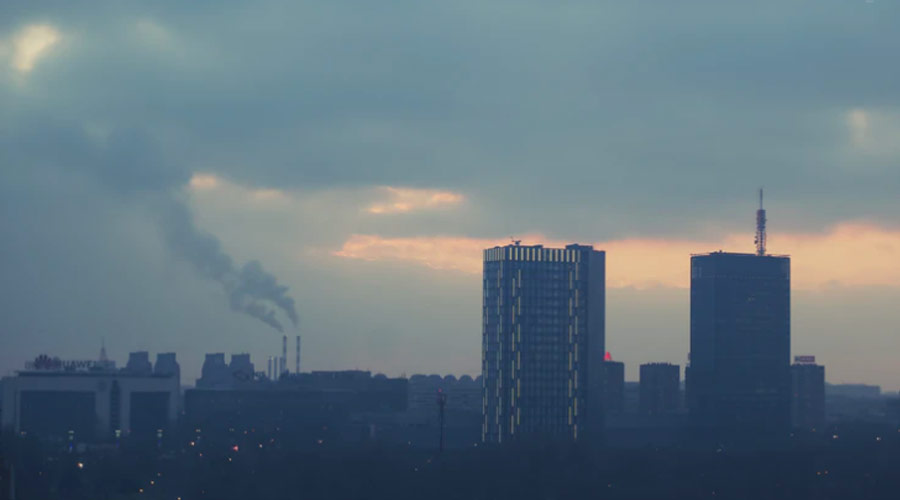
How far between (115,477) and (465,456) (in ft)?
126

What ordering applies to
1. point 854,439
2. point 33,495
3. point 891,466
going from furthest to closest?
point 854,439 < point 891,466 < point 33,495

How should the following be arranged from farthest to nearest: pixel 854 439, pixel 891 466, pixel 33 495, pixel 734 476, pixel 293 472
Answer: pixel 854 439, pixel 891 466, pixel 734 476, pixel 293 472, pixel 33 495

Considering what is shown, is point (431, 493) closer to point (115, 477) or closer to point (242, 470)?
point (242, 470)

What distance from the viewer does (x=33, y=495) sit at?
365ft

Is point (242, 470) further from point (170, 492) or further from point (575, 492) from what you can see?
point (575, 492)

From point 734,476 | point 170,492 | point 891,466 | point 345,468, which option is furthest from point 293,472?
point 891,466

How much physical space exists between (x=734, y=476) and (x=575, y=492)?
2310 cm

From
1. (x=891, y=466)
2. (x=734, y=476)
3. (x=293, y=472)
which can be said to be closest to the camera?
(x=293, y=472)

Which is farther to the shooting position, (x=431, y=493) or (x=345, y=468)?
(x=345, y=468)

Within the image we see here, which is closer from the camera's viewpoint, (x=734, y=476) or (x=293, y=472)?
(x=293, y=472)

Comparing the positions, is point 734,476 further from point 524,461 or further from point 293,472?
point 293,472

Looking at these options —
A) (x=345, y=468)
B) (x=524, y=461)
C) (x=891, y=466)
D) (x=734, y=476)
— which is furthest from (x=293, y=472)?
(x=891, y=466)

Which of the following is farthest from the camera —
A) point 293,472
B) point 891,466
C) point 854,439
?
point 854,439

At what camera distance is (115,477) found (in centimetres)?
13250
